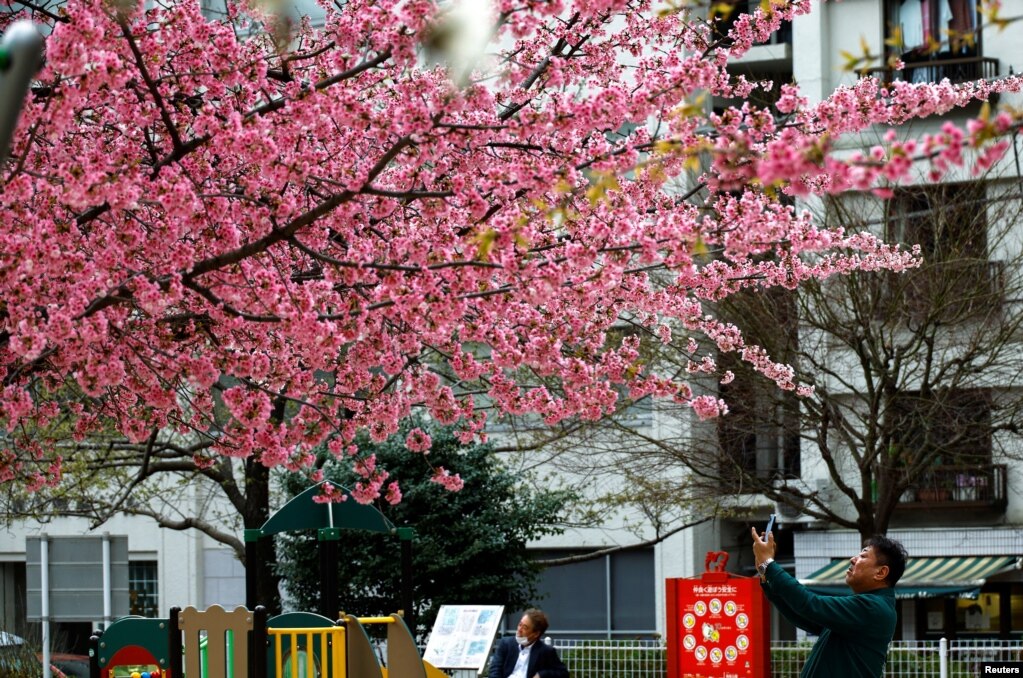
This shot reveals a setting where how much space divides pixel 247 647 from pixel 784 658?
8.88 m

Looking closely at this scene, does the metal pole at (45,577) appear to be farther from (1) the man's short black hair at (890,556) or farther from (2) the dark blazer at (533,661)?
(1) the man's short black hair at (890,556)

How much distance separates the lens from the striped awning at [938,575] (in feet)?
74.2

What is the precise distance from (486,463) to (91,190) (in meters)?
12.7

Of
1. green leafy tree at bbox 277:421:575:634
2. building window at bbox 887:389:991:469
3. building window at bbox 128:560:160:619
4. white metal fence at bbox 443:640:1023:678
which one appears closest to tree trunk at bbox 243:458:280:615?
green leafy tree at bbox 277:421:575:634

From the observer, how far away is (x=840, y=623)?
6445 millimetres

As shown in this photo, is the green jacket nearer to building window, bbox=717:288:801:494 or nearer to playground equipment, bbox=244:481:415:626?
playground equipment, bbox=244:481:415:626

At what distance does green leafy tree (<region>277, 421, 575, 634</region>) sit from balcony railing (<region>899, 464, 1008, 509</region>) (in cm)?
804

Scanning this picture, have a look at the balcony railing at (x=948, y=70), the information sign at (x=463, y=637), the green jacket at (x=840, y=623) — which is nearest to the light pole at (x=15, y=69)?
the green jacket at (x=840, y=623)

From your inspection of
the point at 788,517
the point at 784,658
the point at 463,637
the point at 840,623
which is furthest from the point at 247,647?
the point at 788,517

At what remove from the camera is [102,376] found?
316 inches

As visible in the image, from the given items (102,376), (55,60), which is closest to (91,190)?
(55,60)

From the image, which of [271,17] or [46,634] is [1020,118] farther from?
[46,634]

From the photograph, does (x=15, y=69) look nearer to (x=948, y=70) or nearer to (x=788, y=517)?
(x=788, y=517)

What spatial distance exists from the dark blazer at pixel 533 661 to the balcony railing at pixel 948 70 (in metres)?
13.9
